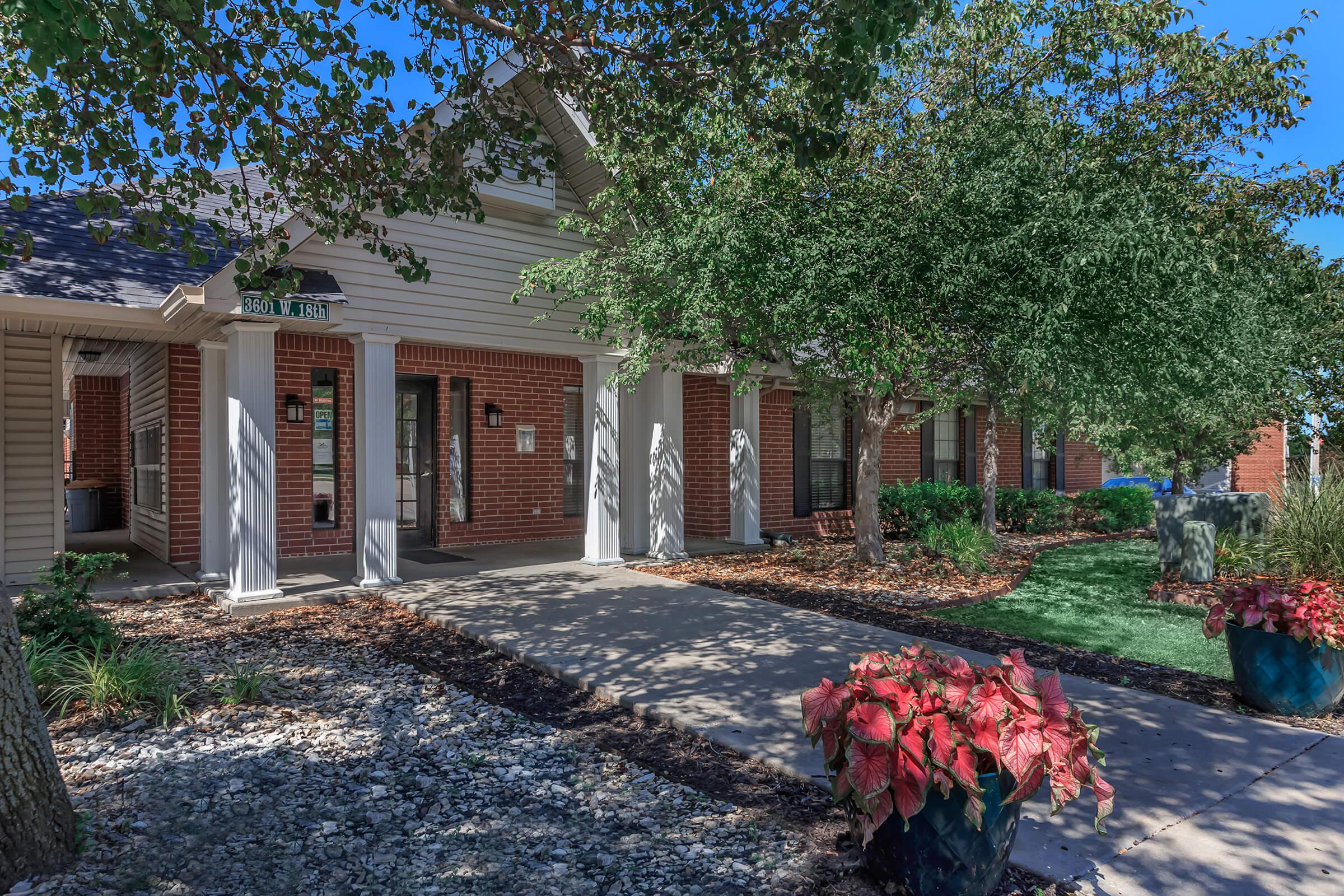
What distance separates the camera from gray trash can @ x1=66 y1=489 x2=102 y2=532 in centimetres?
1281

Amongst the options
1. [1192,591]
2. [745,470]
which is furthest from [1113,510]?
[745,470]

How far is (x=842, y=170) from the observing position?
302 inches

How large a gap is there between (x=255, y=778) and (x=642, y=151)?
6197mm

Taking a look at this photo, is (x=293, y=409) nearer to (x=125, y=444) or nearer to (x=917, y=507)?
→ (x=125, y=444)

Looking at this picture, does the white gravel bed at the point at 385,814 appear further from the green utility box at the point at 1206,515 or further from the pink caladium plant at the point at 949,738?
the green utility box at the point at 1206,515

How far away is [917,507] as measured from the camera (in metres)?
12.7

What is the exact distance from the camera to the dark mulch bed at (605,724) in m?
2.92

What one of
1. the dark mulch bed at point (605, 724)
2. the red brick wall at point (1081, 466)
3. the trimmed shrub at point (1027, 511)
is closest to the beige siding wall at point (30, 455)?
the dark mulch bed at point (605, 724)

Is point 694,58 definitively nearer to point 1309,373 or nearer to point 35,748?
point 35,748

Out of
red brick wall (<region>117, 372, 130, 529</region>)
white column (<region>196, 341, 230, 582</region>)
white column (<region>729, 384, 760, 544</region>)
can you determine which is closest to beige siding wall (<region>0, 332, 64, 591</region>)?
white column (<region>196, 341, 230, 582</region>)

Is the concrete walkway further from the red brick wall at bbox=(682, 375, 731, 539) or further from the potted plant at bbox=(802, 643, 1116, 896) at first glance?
the red brick wall at bbox=(682, 375, 731, 539)

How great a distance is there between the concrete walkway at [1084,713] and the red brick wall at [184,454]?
135 inches

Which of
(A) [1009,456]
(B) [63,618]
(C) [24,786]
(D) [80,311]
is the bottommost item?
(C) [24,786]

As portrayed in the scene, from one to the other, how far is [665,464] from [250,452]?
191 inches
